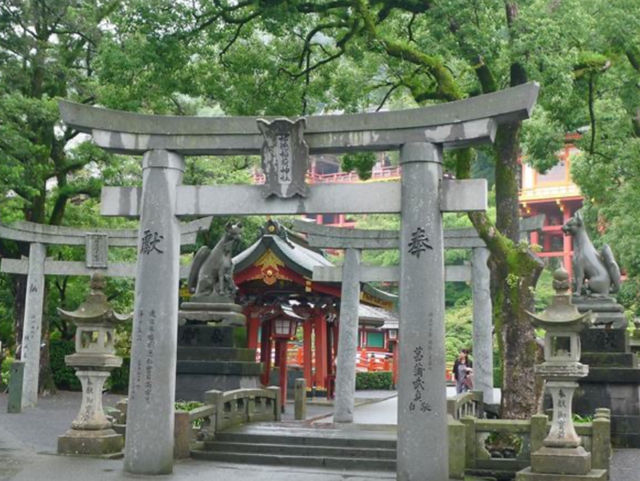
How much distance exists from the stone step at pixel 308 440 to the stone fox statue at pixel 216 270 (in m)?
4.52

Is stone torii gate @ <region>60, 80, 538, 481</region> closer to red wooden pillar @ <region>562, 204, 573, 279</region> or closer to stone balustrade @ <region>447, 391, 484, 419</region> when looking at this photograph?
stone balustrade @ <region>447, 391, 484, 419</region>

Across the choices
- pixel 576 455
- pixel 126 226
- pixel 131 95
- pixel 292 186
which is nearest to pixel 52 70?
pixel 126 226

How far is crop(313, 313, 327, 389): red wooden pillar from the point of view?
2902cm

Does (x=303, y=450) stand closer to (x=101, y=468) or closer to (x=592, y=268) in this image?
(x=101, y=468)

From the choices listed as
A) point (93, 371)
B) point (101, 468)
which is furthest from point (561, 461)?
point (93, 371)

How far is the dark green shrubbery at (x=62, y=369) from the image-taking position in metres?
30.3

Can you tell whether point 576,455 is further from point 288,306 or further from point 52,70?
point 52,70

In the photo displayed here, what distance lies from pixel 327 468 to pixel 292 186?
197 inches

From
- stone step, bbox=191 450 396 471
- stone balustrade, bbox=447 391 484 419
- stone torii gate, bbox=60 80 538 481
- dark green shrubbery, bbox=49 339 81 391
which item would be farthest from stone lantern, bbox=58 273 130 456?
dark green shrubbery, bbox=49 339 81 391

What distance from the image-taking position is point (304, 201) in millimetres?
12172

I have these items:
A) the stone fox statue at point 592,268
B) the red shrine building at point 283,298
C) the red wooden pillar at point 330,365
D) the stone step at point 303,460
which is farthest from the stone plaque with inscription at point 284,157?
the red wooden pillar at point 330,365

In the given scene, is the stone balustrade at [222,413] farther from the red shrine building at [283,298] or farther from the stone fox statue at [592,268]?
the stone fox statue at [592,268]

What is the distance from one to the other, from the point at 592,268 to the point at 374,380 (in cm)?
2321

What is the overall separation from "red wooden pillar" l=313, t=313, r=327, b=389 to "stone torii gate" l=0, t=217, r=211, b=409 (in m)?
7.24
